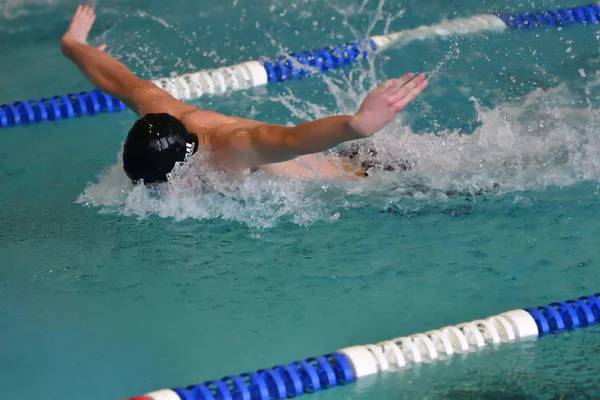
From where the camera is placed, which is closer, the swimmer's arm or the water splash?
the water splash

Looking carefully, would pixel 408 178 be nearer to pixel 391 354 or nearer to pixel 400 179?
pixel 400 179

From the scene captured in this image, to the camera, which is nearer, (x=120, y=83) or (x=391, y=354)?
(x=391, y=354)

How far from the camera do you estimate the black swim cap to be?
306cm

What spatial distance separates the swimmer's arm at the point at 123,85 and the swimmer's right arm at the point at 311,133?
0.39 m

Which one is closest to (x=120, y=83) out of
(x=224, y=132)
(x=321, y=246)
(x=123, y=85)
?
(x=123, y=85)

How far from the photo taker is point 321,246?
10.7ft

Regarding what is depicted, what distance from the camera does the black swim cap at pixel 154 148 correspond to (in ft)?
10.0

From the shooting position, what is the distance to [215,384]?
7.87 feet

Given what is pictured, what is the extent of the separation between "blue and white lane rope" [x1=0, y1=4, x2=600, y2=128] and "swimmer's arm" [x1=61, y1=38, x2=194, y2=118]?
82 cm

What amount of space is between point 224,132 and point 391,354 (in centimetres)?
110

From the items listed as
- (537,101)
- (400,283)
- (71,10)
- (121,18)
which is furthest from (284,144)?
(71,10)

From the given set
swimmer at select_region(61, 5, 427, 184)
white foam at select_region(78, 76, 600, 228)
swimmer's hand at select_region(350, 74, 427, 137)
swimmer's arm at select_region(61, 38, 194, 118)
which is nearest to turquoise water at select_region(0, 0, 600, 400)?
white foam at select_region(78, 76, 600, 228)

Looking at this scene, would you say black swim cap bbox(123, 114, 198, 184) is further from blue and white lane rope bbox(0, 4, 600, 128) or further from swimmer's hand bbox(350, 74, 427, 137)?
blue and white lane rope bbox(0, 4, 600, 128)

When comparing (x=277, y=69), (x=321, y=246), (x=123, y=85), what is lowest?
(x=321, y=246)
